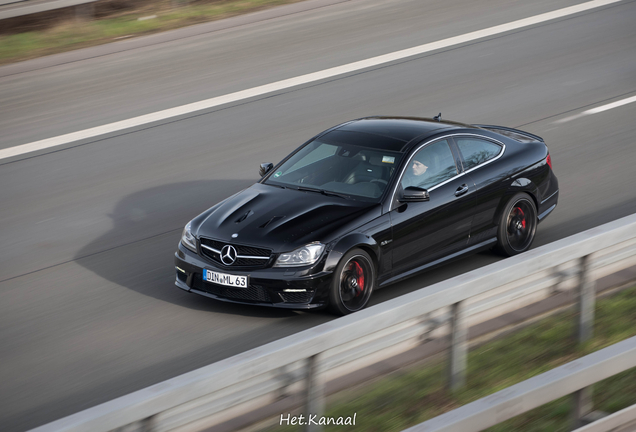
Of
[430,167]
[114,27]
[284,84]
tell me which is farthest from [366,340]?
[114,27]

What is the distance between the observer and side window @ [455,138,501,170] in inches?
335

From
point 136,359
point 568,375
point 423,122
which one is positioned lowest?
point 136,359

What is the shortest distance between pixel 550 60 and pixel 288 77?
5140mm

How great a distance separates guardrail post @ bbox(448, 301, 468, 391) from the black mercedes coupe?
7.08 feet

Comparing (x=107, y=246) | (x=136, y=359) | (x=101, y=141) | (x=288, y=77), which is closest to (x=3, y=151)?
(x=101, y=141)

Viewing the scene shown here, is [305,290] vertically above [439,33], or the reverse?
[439,33]

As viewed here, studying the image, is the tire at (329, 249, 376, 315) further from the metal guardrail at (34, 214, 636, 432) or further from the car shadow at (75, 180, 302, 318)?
the metal guardrail at (34, 214, 636, 432)

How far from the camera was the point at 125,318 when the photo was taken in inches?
296

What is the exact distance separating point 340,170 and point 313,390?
4122 mm

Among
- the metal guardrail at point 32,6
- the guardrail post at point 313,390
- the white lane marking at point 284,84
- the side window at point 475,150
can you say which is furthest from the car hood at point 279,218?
the metal guardrail at point 32,6

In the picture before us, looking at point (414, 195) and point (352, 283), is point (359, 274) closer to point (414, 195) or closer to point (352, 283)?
point (352, 283)

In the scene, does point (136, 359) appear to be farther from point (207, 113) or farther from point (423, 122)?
point (207, 113)

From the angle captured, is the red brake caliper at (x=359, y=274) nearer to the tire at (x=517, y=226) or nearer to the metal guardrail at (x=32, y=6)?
the tire at (x=517, y=226)

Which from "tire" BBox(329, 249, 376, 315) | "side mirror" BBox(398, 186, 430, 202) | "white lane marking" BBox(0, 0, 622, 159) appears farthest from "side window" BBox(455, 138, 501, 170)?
"white lane marking" BBox(0, 0, 622, 159)
